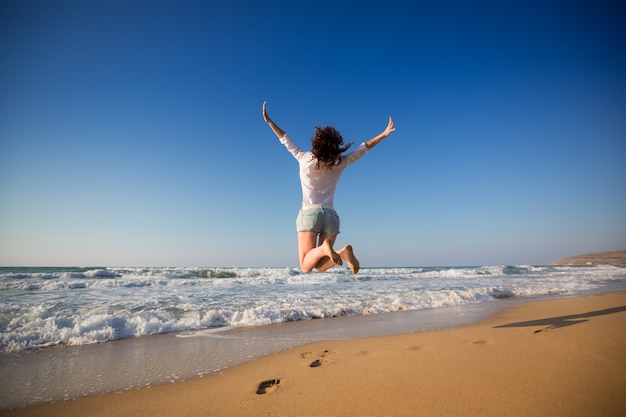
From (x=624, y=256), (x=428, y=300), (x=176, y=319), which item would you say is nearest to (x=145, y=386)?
(x=176, y=319)

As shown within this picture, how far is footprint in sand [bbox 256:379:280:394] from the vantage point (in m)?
2.56

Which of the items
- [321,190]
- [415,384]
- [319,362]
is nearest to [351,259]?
[321,190]

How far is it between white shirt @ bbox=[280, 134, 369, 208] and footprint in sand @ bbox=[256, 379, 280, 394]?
2202 millimetres

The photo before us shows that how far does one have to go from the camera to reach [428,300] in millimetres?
7961

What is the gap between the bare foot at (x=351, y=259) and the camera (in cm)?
400

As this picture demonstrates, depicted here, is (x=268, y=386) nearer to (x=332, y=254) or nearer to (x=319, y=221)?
(x=332, y=254)

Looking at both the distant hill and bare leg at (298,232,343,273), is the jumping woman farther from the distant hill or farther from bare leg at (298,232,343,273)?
the distant hill

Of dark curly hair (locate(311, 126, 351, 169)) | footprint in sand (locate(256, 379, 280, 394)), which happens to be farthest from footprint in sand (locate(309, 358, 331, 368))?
dark curly hair (locate(311, 126, 351, 169))

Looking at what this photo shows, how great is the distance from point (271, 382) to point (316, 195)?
90.4 inches

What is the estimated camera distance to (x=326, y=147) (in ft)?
13.0

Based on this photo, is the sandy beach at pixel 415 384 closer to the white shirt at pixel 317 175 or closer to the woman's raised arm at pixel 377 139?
the white shirt at pixel 317 175

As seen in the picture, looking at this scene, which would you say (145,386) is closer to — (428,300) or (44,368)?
(44,368)

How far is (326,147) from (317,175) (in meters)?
0.40

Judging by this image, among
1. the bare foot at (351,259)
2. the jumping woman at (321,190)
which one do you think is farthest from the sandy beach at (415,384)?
the jumping woman at (321,190)
